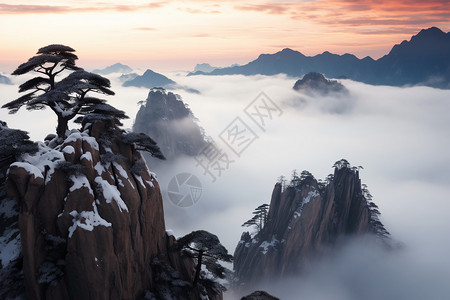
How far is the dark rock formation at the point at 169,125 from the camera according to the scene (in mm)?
151250

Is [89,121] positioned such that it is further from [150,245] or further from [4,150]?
[150,245]

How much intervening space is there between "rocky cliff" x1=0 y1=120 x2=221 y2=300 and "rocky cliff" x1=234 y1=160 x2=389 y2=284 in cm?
6368

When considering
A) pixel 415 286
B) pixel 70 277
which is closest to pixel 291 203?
pixel 415 286

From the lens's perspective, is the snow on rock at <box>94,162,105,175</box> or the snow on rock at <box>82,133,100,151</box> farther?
the snow on rock at <box>82,133,100,151</box>

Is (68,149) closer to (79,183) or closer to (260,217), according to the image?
(79,183)

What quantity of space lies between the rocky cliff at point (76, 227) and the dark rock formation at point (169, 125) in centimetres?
12614

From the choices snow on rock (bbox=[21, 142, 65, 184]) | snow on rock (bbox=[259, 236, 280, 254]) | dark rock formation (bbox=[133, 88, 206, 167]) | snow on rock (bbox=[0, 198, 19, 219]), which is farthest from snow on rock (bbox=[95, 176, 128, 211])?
dark rock formation (bbox=[133, 88, 206, 167])

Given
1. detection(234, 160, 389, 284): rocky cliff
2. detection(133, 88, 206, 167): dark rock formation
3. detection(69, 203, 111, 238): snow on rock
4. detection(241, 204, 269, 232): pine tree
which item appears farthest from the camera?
detection(133, 88, 206, 167): dark rock formation

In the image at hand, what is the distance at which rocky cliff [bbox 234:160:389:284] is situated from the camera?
8181cm

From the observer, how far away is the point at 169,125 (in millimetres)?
154875

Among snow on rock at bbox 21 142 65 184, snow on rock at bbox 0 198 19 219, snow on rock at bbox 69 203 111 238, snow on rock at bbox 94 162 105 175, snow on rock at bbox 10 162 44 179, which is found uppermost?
snow on rock at bbox 94 162 105 175

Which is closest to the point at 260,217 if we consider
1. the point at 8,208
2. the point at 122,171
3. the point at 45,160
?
the point at 122,171

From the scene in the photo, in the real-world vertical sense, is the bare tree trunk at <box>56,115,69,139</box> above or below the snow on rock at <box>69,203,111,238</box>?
above

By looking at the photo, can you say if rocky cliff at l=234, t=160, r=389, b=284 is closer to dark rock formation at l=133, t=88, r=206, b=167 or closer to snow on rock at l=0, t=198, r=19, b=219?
snow on rock at l=0, t=198, r=19, b=219
